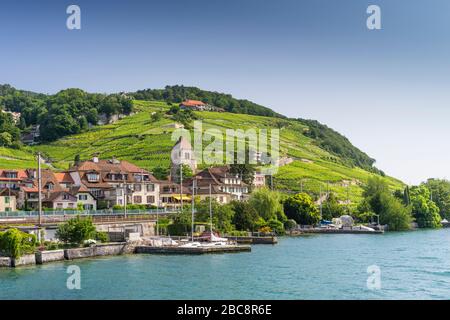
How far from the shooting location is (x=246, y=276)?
141 ft

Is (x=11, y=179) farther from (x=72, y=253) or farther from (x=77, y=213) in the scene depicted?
(x=72, y=253)

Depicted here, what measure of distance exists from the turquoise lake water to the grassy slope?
7562 centimetres

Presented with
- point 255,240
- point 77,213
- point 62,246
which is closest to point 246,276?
point 62,246

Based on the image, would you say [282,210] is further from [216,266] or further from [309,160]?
[309,160]

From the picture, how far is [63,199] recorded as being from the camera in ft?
259

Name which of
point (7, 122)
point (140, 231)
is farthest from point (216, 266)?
point (7, 122)

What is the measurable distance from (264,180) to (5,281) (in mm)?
104177

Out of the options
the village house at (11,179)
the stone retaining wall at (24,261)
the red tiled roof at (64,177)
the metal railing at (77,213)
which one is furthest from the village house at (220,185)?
the stone retaining wall at (24,261)

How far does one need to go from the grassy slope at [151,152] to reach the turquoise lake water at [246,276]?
75618 mm

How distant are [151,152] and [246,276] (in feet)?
340

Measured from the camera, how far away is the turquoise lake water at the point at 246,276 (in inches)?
1406

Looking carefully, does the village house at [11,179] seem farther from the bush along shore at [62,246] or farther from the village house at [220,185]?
the village house at [220,185]

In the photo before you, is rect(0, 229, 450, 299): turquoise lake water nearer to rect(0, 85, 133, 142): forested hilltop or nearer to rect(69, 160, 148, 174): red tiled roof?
rect(69, 160, 148, 174): red tiled roof
